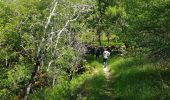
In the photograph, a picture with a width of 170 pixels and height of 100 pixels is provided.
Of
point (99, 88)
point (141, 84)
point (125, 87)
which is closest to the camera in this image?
point (141, 84)

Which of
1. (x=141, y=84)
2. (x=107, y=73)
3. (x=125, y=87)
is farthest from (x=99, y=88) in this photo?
(x=107, y=73)

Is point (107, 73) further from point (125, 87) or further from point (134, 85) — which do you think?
point (134, 85)

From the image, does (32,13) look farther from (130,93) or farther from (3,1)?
(130,93)

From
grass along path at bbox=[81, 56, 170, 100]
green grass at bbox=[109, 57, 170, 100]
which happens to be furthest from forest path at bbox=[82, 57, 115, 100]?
green grass at bbox=[109, 57, 170, 100]

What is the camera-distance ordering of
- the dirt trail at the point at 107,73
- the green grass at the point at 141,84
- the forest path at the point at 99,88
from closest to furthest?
the green grass at the point at 141,84, the forest path at the point at 99,88, the dirt trail at the point at 107,73

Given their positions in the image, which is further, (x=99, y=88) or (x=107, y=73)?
(x=107, y=73)

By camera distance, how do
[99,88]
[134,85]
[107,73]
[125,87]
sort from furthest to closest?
[107,73], [99,88], [125,87], [134,85]

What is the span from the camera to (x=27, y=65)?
27.1 meters

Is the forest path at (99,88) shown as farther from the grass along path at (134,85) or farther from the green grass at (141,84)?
the green grass at (141,84)

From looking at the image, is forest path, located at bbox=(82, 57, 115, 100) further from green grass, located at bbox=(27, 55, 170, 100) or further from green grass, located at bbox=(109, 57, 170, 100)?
green grass, located at bbox=(109, 57, 170, 100)

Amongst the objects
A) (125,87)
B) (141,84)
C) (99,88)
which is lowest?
(99,88)

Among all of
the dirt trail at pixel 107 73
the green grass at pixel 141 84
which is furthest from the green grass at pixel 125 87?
the dirt trail at pixel 107 73

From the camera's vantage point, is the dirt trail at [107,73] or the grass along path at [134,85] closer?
the grass along path at [134,85]

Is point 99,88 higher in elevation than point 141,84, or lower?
lower
